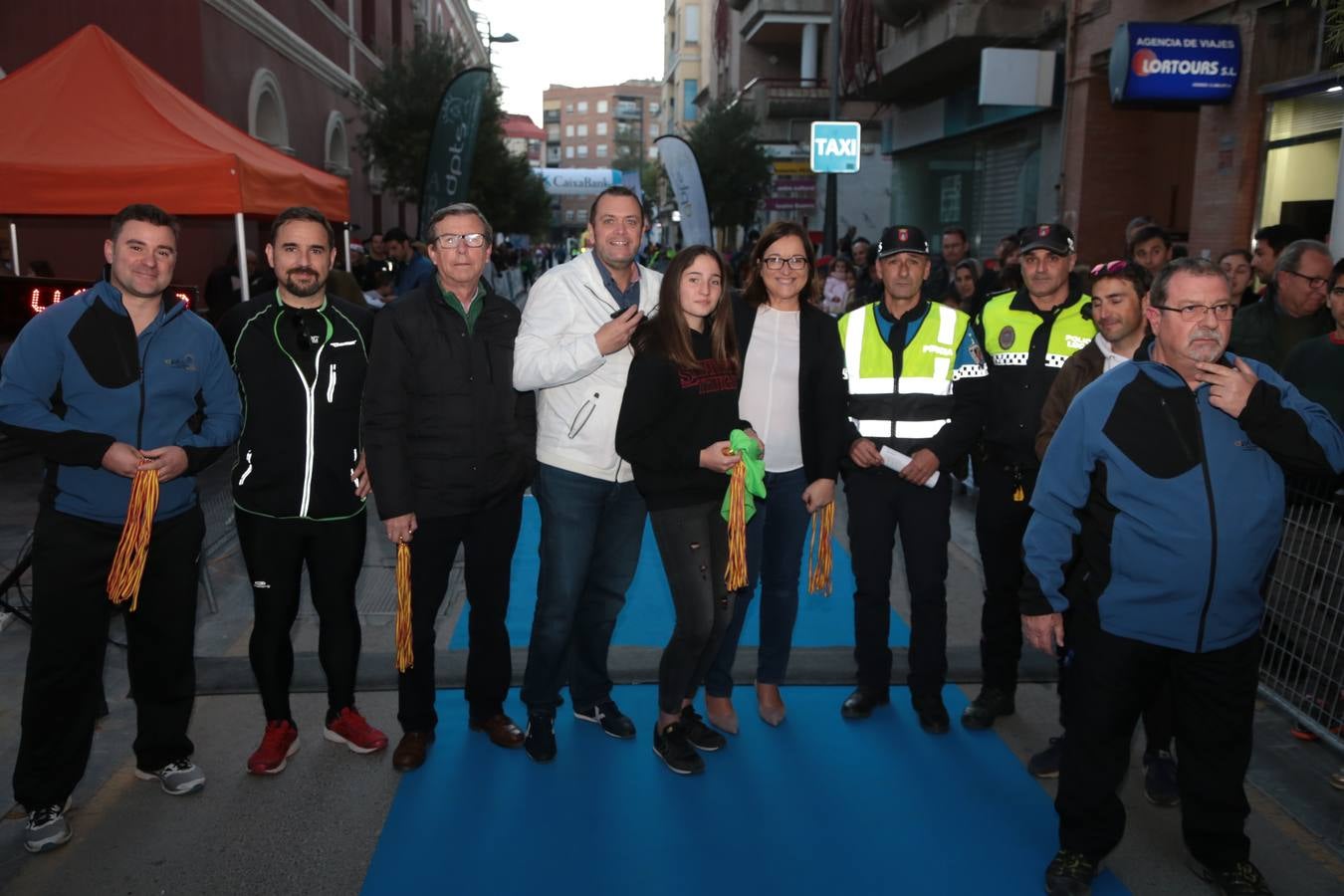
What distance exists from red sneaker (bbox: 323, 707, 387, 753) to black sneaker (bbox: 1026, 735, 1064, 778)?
256 centimetres

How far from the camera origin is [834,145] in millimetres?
17781

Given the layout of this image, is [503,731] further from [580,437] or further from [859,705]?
[859,705]

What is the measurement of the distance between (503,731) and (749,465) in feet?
5.03

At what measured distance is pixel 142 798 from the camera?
3.80m

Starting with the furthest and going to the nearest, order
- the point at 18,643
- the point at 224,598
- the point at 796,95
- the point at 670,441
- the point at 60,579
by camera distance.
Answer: the point at 796,95
the point at 224,598
the point at 18,643
the point at 670,441
the point at 60,579

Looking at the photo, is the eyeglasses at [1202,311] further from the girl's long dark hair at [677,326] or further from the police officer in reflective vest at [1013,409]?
the girl's long dark hair at [677,326]

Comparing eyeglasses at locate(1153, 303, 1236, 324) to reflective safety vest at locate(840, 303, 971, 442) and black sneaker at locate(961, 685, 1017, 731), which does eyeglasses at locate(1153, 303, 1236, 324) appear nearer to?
reflective safety vest at locate(840, 303, 971, 442)

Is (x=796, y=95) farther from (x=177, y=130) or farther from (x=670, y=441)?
(x=670, y=441)

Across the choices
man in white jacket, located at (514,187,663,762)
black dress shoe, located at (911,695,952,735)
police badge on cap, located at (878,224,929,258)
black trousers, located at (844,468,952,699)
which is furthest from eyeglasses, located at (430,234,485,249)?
black dress shoe, located at (911,695,952,735)

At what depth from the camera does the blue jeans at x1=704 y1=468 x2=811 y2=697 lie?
166 inches

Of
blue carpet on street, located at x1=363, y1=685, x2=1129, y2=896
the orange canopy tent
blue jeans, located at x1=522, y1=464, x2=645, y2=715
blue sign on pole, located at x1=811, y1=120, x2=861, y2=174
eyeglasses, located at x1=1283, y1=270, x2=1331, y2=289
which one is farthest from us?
blue sign on pole, located at x1=811, y1=120, x2=861, y2=174

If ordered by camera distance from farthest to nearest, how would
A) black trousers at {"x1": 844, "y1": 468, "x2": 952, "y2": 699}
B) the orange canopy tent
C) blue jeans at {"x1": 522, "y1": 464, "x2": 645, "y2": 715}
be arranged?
the orange canopy tent, black trousers at {"x1": 844, "y1": 468, "x2": 952, "y2": 699}, blue jeans at {"x1": 522, "y1": 464, "x2": 645, "y2": 715}

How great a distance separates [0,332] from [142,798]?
22.8 ft

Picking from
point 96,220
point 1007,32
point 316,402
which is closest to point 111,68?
point 96,220
